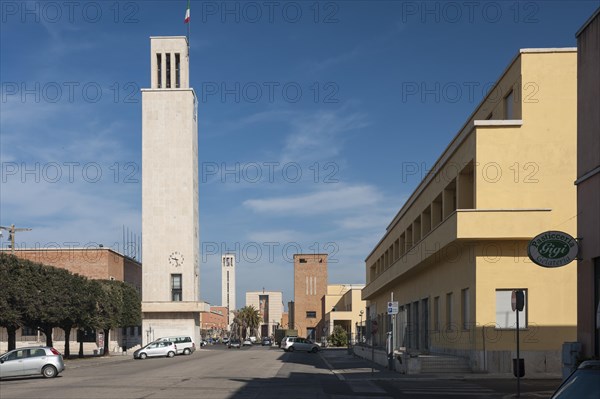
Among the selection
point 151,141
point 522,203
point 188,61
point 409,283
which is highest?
point 188,61

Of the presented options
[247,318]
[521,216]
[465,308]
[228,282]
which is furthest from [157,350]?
[228,282]

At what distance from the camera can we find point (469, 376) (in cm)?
2883

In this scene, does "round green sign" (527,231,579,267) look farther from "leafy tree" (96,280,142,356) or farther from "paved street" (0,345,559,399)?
"leafy tree" (96,280,142,356)

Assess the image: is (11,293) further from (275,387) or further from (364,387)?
(364,387)

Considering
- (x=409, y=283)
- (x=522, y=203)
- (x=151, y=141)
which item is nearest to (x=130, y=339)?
(x=151, y=141)

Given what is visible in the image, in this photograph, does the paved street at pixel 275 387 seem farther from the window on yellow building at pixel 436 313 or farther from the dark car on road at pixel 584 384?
the dark car on road at pixel 584 384

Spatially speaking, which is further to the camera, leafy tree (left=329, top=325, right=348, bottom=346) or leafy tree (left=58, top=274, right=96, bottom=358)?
leafy tree (left=329, top=325, right=348, bottom=346)

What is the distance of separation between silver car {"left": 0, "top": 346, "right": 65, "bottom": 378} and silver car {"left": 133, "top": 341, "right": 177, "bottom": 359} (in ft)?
88.3

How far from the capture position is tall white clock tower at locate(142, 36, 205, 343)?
8262cm

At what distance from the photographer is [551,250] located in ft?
58.8

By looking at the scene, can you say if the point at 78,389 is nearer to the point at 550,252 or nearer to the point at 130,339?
the point at 550,252

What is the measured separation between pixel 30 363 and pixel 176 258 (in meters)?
50.2

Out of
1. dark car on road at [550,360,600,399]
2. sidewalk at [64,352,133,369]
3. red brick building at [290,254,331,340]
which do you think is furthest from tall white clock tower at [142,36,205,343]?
dark car on road at [550,360,600,399]

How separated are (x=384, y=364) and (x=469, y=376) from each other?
10.2 m
